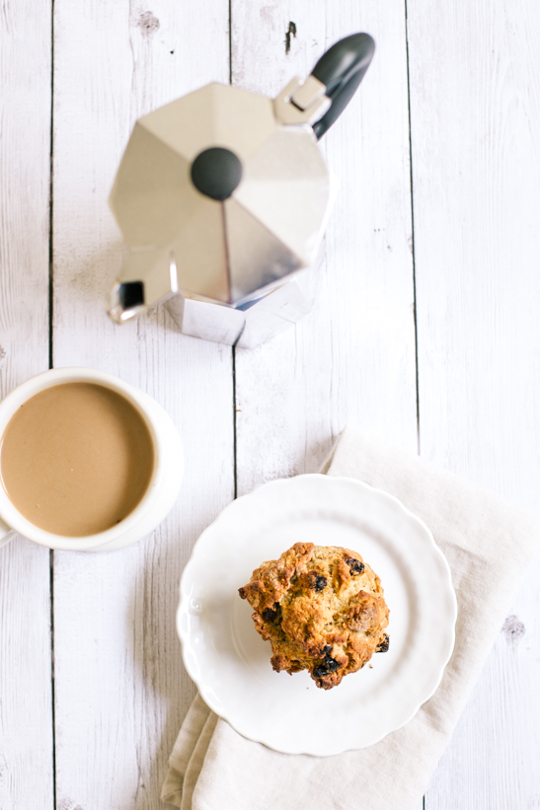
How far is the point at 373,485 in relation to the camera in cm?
90

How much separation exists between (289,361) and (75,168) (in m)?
0.44

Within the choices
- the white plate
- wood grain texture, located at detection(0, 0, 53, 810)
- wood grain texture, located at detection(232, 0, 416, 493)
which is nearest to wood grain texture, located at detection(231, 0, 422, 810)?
wood grain texture, located at detection(232, 0, 416, 493)

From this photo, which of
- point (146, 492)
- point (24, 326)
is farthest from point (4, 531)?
point (24, 326)

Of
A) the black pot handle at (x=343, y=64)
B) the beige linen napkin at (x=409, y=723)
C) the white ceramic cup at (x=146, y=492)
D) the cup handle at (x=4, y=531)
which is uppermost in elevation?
the black pot handle at (x=343, y=64)

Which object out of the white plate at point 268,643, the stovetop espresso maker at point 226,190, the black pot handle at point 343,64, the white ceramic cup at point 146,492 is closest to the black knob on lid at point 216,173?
the stovetop espresso maker at point 226,190

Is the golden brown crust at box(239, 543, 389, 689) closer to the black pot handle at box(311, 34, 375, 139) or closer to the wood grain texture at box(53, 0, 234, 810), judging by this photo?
the wood grain texture at box(53, 0, 234, 810)

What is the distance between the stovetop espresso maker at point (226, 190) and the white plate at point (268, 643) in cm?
34

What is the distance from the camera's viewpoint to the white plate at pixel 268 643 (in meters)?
0.81

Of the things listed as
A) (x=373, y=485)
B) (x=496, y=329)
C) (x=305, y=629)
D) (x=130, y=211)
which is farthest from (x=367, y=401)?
(x=130, y=211)

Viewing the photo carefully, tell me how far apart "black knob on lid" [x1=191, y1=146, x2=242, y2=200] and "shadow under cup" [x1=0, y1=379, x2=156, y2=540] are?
317mm

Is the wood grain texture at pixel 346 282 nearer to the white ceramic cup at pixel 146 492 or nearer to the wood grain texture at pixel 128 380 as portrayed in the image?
the wood grain texture at pixel 128 380

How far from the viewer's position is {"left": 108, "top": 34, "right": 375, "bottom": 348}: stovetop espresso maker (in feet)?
1.90

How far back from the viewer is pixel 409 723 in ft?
2.85

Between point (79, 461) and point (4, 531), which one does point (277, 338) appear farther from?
point (4, 531)
